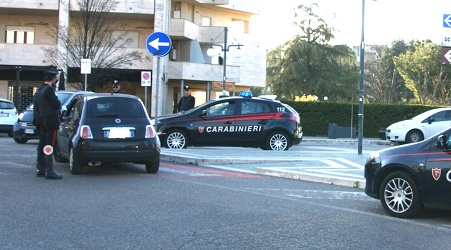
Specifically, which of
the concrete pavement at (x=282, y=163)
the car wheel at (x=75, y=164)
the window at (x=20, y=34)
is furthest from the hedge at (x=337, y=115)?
the car wheel at (x=75, y=164)

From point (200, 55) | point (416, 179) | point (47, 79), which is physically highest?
point (200, 55)

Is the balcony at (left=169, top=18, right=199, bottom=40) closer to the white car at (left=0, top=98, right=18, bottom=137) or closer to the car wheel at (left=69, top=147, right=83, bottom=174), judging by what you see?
the white car at (left=0, top=98, right=18, bottom=137)

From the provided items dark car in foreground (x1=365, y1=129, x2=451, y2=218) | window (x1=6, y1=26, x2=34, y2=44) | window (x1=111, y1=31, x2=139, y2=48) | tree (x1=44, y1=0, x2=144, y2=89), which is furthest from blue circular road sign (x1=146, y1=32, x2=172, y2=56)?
window (x1=6, y1=26, x2=34, y2=44)

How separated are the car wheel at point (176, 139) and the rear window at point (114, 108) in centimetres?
533

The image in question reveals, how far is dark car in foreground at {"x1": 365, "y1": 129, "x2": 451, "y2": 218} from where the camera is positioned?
7737mm

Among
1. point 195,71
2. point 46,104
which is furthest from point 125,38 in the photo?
point 46,104

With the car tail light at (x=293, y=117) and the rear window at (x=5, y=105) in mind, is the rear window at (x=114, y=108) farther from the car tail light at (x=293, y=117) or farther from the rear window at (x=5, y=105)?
the rear window at (x=5, y=105)

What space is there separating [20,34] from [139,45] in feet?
24.6

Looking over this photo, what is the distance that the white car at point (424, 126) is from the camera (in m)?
24.8

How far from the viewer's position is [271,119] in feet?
58.3

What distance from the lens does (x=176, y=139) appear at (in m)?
A: 17.4

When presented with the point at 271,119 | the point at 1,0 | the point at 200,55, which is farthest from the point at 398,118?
the point at 1,0

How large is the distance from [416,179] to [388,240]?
1.49m

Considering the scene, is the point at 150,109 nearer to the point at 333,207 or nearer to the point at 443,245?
the point at 333,207
